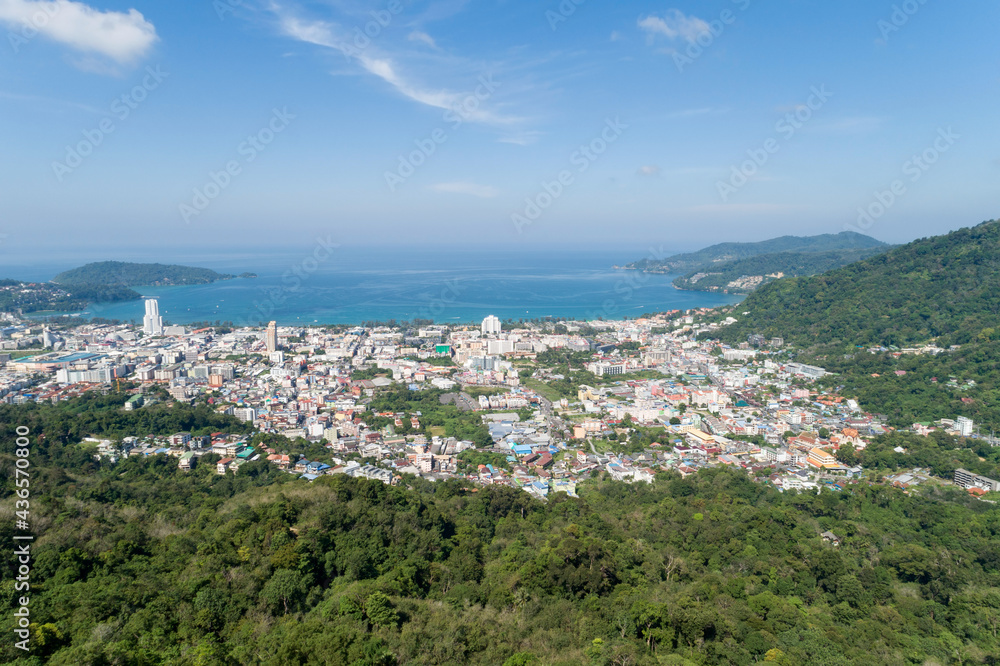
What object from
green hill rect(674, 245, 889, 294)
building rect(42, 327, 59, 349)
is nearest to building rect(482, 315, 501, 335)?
building rect(42, 327, 59, 349)

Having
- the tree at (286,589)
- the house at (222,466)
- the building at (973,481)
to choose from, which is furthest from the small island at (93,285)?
the building at (973,481)

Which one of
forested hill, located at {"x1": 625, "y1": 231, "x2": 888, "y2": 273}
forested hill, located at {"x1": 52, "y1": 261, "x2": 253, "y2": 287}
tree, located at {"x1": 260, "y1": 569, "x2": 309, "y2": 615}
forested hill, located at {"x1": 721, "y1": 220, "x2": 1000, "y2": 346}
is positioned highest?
forested hill, located at {"x1": 625, "y1": 231, "x2": 888, "y2": 273}

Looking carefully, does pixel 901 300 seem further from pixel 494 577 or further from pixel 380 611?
pixel 380 611

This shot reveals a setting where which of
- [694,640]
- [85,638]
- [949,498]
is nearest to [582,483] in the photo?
[694,640]

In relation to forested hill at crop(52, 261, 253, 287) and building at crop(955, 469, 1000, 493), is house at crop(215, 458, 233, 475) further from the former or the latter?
forested hill at crop(52, 261, 253, 287)

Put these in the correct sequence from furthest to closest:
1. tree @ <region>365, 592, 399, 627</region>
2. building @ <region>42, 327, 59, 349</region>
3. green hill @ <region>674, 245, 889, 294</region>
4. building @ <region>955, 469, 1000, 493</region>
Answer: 1. green hill @ <region>674, 245, 889, 294</region>
2. building @ <region>42, 327, 59, 349</region>
3. building @ <region>955, 469, 1000, 493</region>
4. tree @ <region>365, 592, 399, 627</region>
